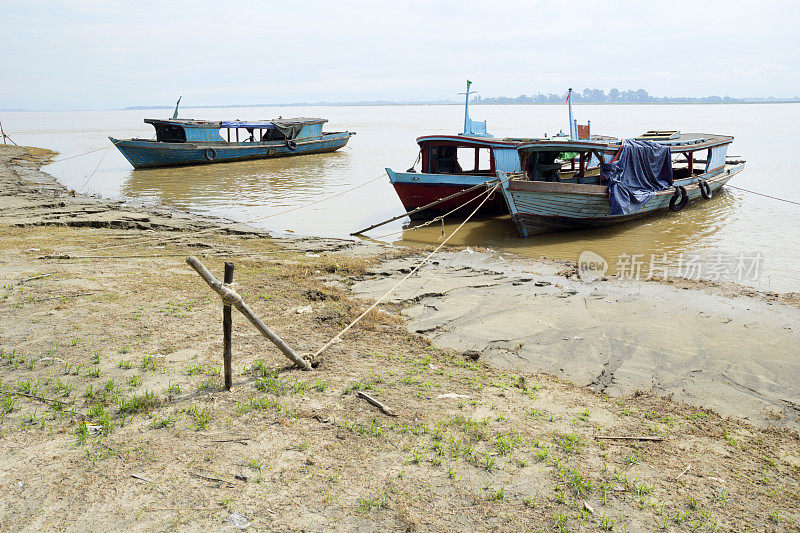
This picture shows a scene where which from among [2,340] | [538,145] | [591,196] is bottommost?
[2,340]

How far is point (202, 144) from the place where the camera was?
28.5m

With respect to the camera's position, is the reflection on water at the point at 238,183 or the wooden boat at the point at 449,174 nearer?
the wooden boat at the point at 449,174

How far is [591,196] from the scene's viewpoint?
1333 centimetres

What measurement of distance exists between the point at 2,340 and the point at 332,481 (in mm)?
4103

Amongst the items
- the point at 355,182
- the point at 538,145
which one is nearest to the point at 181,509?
the point at 538,145

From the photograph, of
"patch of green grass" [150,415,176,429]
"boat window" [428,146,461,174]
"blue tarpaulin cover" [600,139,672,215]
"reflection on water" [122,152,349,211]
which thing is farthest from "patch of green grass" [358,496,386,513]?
"reflection on water" [122,152,349,211]

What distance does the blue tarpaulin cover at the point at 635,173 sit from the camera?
1354cm

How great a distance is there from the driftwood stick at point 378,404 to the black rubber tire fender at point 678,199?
1428 cm

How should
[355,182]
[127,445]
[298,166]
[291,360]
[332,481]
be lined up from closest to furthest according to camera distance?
[332,481] → [127,445] → [291,360] → [355,182] → [298,166]

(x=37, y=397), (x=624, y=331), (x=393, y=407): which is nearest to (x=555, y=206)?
(x=624, y=331)

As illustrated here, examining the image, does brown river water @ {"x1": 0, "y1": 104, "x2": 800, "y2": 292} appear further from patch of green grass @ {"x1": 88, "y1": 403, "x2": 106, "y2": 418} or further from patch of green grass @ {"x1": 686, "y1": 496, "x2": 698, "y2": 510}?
patch of green grass @ {"x1": 88, "y1": 403, "x2": 106, "y2": 418}

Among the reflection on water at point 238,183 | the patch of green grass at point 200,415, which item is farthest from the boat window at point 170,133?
the patch of green grass at point 200,415

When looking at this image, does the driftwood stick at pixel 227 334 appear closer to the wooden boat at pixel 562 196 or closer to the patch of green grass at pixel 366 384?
the patch of green grass at pixel 366 384

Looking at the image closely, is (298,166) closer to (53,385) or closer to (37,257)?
(37,257)
